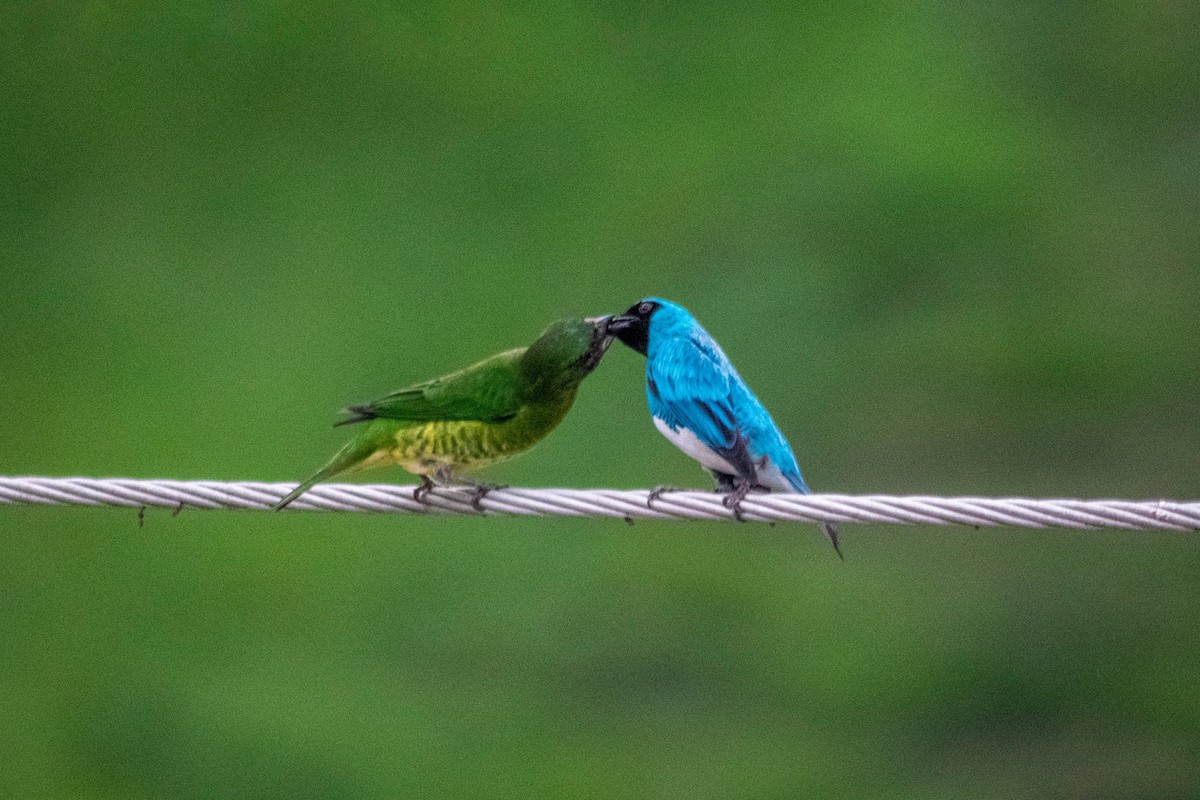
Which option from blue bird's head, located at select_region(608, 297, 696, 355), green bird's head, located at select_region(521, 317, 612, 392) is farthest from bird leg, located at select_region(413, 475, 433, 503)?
blue bird's head, located at select_region(608, 297, 696, 355)

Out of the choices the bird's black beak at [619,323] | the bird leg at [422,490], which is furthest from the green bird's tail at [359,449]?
the bird's black beak at [619,323]

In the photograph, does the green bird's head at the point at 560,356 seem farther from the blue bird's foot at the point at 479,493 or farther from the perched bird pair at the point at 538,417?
the blue bird's foot at the point at 479,493

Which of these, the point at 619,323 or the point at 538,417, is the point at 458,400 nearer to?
the point at 538,417

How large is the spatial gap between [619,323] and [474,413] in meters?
0.68

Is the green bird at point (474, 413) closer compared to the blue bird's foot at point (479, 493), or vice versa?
the blue bird's foot at point (479, 493)

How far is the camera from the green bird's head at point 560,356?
13.5ft

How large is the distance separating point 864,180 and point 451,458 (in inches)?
255

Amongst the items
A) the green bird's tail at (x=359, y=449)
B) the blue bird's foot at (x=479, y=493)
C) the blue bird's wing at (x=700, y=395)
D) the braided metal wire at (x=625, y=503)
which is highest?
the blue bird's wing at (x=700, y=395)

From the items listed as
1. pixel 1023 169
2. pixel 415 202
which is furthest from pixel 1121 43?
pixel 415 202

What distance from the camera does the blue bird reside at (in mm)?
3984

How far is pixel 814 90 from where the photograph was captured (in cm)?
1013

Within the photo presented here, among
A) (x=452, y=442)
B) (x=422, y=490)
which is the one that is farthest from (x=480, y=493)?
(x=452, y=442)

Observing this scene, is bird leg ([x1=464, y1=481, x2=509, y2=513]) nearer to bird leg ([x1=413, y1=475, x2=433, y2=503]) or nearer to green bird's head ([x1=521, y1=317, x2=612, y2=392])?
bird leg ([x1=413, y1=475, x2=433, y2=503])

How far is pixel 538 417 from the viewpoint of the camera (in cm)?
414
